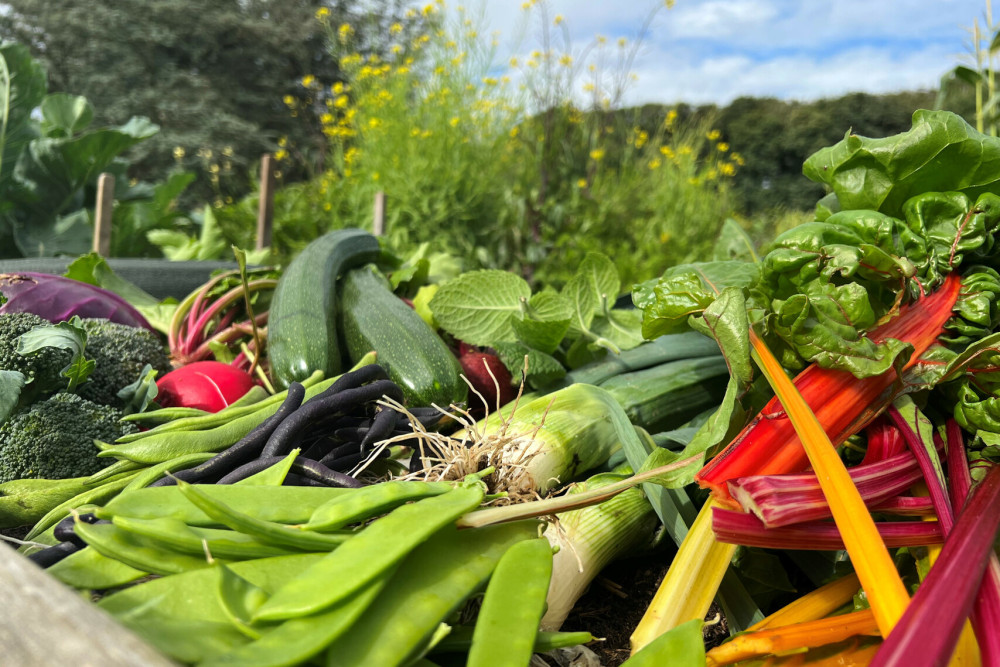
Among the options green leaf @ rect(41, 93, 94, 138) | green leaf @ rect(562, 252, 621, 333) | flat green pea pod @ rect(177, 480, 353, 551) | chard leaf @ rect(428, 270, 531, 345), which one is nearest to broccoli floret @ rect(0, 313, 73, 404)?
flat green pea pod @ rect(177, 480, 353, 551)

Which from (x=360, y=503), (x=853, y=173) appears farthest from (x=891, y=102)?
(x=360, y=503)

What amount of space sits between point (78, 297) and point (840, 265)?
2014 mm

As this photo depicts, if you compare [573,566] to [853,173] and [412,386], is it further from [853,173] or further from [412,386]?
[853,173]

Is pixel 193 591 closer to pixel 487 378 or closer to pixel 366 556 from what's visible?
pixel 366 556

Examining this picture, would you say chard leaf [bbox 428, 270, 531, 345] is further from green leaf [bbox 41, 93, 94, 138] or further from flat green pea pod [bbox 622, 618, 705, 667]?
green leaf [bbox 41, 93, 94, 138]

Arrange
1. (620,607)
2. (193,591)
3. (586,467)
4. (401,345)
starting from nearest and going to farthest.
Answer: (193,591), (620,607), (586,467), (401,345)

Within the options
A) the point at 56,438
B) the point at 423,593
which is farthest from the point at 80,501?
the point at 423,593

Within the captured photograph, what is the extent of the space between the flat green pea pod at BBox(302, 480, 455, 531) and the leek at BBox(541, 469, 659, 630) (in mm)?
283

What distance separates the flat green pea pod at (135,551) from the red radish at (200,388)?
93 cm

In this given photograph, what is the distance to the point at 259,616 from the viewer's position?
2.24 ft

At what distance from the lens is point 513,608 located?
0.81m

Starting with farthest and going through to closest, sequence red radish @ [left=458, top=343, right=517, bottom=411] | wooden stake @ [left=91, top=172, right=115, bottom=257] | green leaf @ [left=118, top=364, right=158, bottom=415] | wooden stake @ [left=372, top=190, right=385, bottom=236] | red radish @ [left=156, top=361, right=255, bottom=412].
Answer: wooden stake @ [left=372, top=190, right=385, bottom=236] < wooden stake @ [left=91, top=172, right=115, bottom=257] < red radish @ [left=458, top=343, right=517, bottom=411] < red radish @ [left=156, top=361, right=255, bottom=412] < green leaf @ [left=118, top=364, right=158, bottom=415]

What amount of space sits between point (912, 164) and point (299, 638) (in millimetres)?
1509

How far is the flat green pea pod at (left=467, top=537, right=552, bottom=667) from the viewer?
756mm
